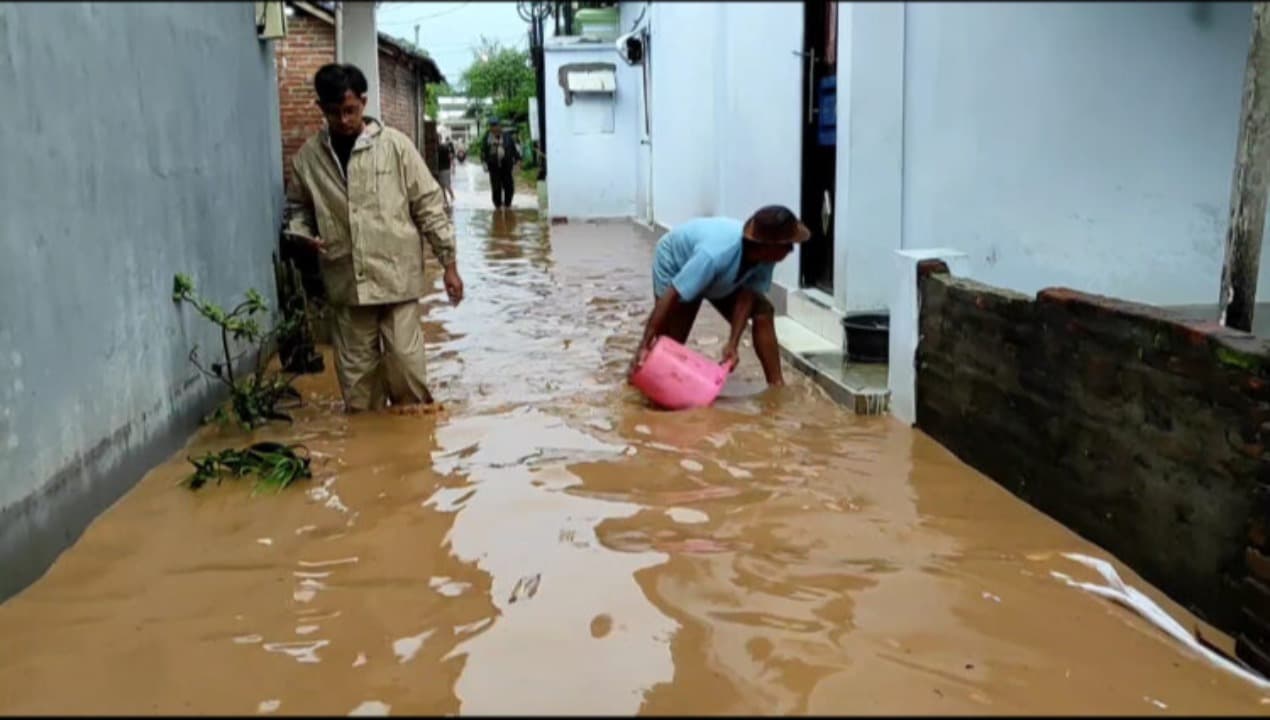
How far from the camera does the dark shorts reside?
20.3 ft

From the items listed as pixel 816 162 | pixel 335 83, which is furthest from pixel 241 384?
pixel 816 162

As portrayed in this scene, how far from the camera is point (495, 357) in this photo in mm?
7441

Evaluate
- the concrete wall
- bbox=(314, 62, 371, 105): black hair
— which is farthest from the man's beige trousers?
bbox=(314, 62, 371, 105): black hair

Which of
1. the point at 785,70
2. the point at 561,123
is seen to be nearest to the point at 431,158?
the point at 561,123

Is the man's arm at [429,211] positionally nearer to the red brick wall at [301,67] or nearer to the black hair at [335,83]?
the black hair at [335,83]

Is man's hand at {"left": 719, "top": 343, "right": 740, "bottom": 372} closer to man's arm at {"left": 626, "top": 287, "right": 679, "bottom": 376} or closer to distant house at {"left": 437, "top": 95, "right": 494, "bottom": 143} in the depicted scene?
man's arm at {"left": 626, "top": 287, "right": 679, "bottom": 376}

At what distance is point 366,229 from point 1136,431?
11.5 ft

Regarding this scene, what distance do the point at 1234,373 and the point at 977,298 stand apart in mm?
1675

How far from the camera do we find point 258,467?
4551 mm

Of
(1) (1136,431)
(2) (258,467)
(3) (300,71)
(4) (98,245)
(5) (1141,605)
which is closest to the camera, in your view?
(5) (1141,605)

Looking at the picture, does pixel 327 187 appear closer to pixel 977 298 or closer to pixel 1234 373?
pixel 977 298

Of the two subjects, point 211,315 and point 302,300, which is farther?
point 302,300

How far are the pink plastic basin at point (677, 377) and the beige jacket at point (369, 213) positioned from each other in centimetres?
122

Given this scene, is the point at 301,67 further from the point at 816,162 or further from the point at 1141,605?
the point at 1141,605
